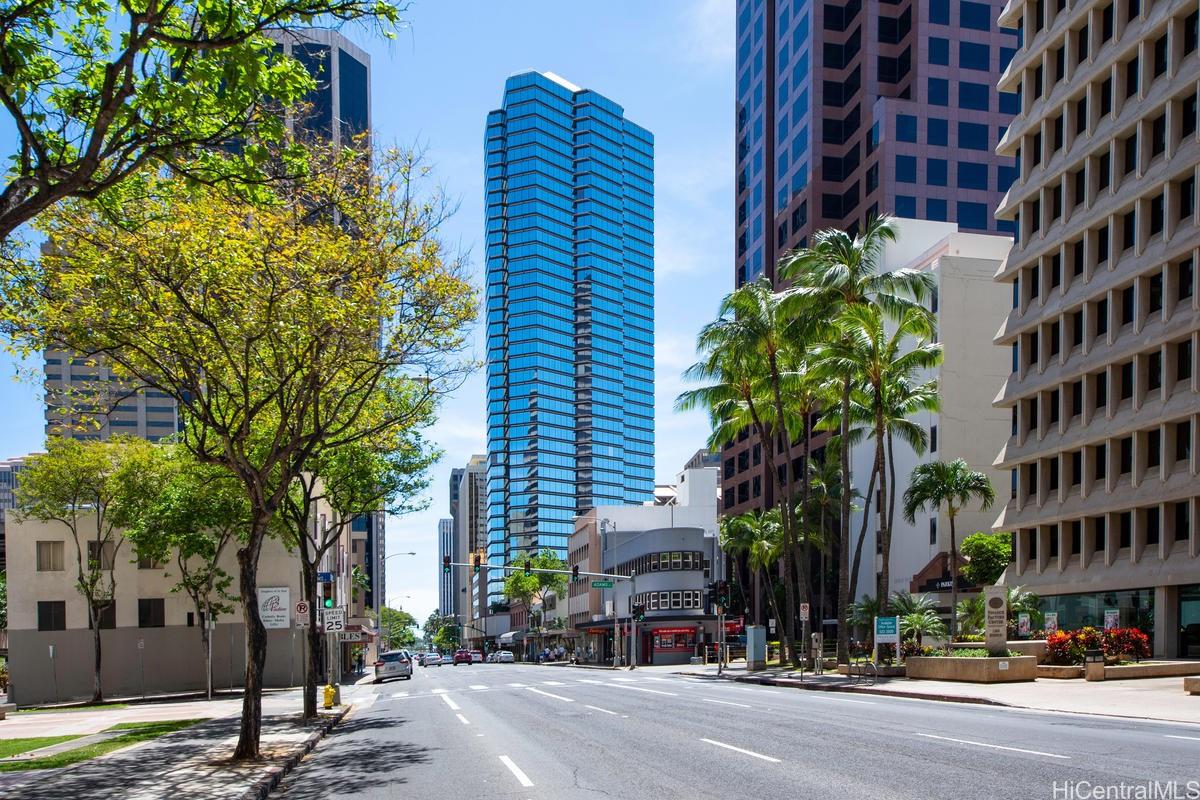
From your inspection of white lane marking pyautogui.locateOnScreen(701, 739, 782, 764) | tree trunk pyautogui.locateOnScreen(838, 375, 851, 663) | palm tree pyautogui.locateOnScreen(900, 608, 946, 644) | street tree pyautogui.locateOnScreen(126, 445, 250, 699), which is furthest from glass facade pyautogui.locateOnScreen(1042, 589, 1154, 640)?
street tree pyautogui.locateOnScreen(126, 445, 250, 699)

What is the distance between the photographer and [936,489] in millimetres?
51031

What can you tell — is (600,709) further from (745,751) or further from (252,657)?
(252,657)

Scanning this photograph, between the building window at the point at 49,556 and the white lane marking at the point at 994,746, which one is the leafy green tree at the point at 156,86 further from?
Result: the building window at the point at 49,556

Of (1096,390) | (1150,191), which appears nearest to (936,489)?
(1096,390)

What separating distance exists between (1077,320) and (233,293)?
128 ft

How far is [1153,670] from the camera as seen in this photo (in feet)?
99.5

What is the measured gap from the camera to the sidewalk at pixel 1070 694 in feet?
68.1

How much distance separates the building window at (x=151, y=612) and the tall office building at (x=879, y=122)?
5234cm

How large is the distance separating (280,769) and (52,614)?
39478 mm

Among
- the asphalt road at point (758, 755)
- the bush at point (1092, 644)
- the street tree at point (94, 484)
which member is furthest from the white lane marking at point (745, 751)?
the street tree at point (94, 484)

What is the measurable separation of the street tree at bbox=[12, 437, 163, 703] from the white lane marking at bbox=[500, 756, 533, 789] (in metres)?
32.7

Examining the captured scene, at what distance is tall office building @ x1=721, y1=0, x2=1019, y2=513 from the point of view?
81688mm

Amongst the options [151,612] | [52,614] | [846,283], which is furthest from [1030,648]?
[52,614]

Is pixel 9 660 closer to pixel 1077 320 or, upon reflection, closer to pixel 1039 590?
pixel 1039 590
